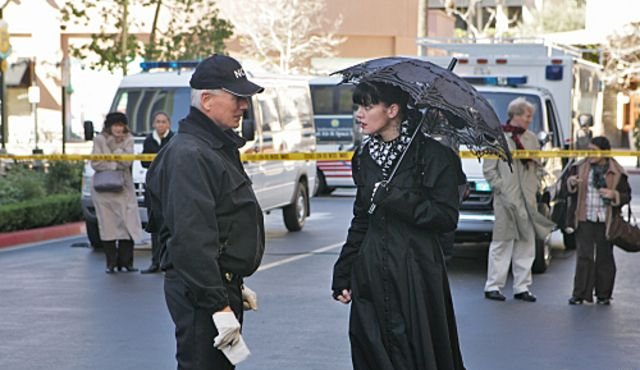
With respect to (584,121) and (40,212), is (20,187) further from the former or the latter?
(584,121)

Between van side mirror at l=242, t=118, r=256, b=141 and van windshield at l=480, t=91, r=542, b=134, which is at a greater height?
van windshield at l=480, t=91, r=542, b=134

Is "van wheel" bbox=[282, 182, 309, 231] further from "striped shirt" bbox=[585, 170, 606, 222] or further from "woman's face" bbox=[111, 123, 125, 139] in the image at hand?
"striped shirt" bbox=[585, 170, 606, 222]

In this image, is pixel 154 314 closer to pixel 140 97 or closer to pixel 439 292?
pixel 439 292

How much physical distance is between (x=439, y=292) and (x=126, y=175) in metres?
8.52

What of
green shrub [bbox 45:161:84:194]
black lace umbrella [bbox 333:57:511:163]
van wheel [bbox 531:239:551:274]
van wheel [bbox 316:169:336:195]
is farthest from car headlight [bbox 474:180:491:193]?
van wheel [bbox 316:169:336:195]

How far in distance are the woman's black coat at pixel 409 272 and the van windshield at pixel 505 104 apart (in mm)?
9072

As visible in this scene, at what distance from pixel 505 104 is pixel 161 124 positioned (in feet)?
13.7

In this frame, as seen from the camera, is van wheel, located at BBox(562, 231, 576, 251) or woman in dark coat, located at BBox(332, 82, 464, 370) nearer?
woman in dark coat, located at BBox(332, 82, 464, 370)

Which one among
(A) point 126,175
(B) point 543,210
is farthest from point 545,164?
(A) point 126,175

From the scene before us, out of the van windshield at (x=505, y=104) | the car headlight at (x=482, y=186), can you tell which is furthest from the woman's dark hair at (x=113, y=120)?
the van windshield at (x=505, y=104)

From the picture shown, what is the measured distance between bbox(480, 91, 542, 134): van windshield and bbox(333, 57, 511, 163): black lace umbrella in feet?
27.8

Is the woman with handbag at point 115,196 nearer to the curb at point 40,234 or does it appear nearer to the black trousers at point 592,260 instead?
the curb at point 40,234

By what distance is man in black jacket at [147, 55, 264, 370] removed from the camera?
477cm

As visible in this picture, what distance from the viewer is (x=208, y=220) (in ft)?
15.8
